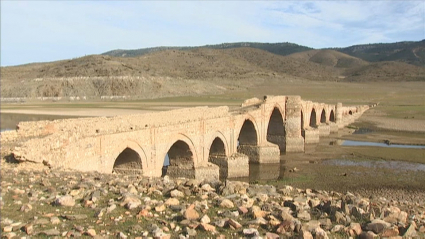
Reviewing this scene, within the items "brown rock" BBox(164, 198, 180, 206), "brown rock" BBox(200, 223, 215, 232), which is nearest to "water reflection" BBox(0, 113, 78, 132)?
"brown rock" BBox(164, 198, 180, 206)

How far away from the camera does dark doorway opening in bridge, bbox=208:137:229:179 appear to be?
20.0 meters

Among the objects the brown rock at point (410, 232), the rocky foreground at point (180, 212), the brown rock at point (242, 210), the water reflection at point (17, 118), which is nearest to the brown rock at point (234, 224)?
the rocky foreground at point (180, 212)

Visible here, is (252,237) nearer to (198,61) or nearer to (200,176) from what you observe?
(200,176)

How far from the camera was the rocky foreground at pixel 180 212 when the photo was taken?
5745 mm

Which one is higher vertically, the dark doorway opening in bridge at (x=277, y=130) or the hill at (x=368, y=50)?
the hill at (x=368, y=50)

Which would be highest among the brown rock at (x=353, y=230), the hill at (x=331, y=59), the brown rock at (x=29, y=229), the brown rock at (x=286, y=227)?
the hill at (x=331, y=59)

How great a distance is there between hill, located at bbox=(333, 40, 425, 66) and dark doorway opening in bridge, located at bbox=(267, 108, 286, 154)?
10729 centimetres

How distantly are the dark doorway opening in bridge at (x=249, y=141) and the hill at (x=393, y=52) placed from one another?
11163 centimetres

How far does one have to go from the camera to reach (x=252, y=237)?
223 inches

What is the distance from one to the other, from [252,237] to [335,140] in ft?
91.6

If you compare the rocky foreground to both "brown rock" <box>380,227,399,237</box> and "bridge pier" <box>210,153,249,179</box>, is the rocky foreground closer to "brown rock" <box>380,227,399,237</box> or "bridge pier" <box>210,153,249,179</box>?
"brown rock" <box>380,227,399,237</box>

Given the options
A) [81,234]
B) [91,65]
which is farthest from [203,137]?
[91,65]

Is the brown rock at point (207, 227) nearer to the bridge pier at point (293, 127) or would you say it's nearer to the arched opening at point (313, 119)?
the bridge pier at point (293, 127)

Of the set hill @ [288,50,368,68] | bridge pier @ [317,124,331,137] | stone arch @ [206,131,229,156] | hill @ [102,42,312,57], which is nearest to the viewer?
stone arch @ [206,131,229,156]
